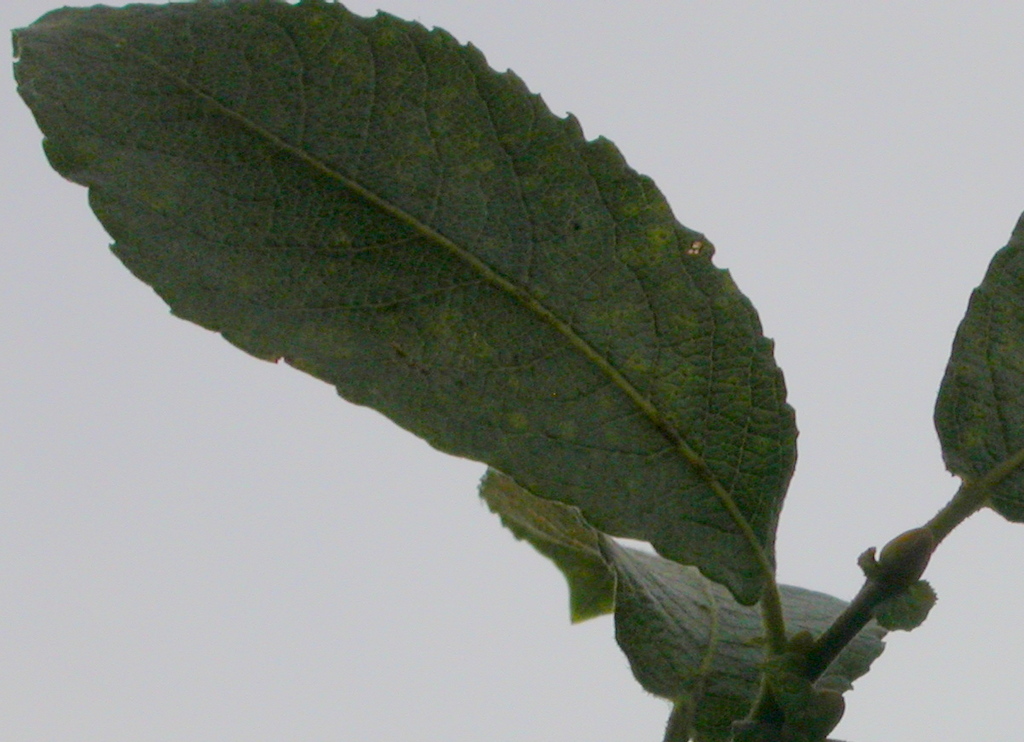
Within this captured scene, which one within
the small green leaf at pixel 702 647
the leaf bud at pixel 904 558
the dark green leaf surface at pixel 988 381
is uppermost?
the dark green leaf surface at pixel 988 381

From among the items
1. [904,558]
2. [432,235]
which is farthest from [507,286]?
[904,558]

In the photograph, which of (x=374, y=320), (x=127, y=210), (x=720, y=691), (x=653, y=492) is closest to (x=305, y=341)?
(x=374, y=320)

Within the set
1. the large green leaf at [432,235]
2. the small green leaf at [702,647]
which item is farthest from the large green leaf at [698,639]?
the large green leaf at [432,235]

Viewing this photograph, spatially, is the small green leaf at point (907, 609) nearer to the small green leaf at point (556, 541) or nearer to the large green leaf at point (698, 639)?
the large green leaf at point (698, 639)

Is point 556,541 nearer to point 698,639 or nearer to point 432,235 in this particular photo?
point 698,639

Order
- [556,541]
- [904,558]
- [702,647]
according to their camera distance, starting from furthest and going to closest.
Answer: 1. [556,541]
2. [702,647]
3. [904,558]

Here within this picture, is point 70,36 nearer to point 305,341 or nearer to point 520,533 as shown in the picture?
point 305,341

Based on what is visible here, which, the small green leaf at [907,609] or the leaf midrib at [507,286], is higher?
the leaf midrib at [507,286]
